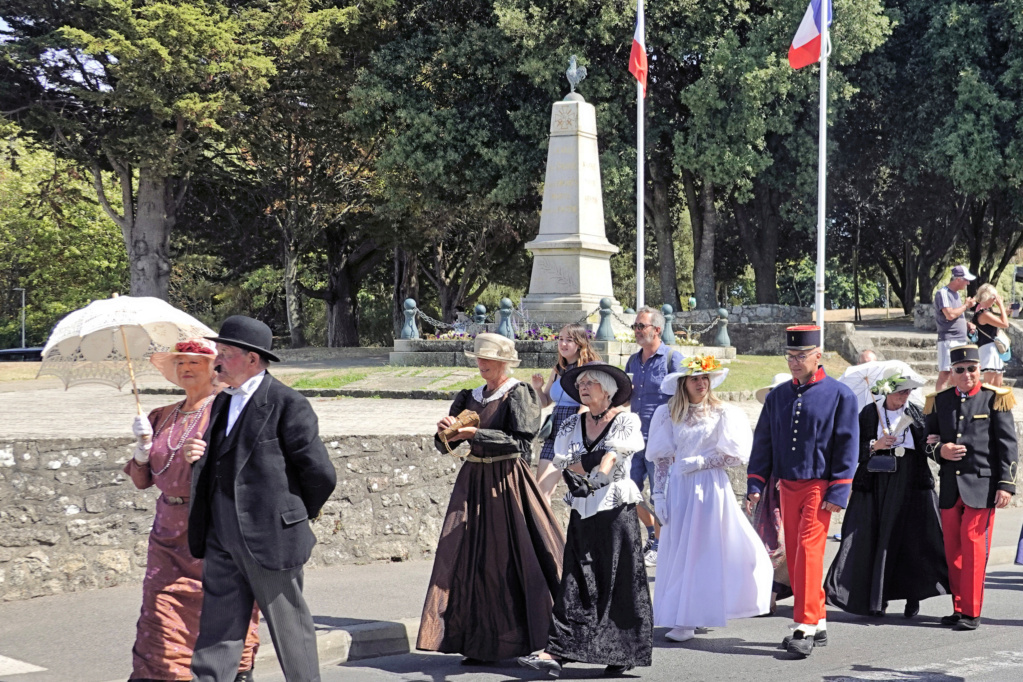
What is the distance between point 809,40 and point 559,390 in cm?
1643

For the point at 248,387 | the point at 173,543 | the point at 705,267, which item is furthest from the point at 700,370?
the point at 705,267

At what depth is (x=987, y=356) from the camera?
15883 mm

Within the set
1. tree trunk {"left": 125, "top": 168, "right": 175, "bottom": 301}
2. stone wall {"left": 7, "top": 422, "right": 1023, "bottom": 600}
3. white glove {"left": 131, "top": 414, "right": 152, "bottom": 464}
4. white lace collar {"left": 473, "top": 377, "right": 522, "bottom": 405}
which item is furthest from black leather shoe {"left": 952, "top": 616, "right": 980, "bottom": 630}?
tree trunk {"left": 125, "top": 168, "right": 175, "bottom": 301}

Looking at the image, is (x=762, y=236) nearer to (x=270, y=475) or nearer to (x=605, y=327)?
(x=605, y=327)

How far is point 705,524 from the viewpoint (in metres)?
7.63

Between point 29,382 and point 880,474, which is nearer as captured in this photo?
point 880,474

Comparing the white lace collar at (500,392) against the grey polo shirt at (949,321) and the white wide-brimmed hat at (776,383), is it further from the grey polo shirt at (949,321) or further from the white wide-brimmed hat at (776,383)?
the grey polo shirt at (949,321)

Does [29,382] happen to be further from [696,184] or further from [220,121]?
[696,184]

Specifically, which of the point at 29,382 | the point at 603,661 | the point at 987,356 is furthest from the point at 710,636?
the point at 29,382

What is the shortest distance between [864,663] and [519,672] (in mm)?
1977

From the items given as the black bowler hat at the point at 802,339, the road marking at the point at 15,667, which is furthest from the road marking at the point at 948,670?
the road marking at the point at 15,667

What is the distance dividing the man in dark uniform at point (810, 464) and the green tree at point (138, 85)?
2496cm

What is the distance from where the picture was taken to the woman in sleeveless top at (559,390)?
8172 mm

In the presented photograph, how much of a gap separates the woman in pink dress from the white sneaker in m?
2.84
